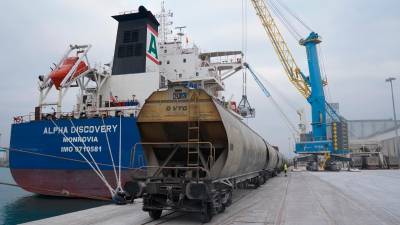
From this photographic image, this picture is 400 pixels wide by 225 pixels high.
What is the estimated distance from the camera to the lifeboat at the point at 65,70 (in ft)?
71.6

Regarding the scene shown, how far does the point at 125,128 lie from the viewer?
19031mm

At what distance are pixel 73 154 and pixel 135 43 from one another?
9.11 m

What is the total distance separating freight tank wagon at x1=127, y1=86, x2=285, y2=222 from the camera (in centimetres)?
905

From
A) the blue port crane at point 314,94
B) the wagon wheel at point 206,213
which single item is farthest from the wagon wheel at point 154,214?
the blue port crane at point 314,94

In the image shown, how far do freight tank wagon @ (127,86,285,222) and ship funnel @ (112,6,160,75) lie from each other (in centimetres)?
1377

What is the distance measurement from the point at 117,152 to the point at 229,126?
411 inches

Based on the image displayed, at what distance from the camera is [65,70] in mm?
22141

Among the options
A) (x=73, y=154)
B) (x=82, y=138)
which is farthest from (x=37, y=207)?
(x=82, y=138)

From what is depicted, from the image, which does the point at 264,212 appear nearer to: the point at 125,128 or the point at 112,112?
the point at 125,128

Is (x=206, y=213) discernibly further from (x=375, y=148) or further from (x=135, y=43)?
(x=375, y=148)

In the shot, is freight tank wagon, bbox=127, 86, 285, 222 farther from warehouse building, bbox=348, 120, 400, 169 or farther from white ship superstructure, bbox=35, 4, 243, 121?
warehouse building, bbox=348, 120, 400, 169

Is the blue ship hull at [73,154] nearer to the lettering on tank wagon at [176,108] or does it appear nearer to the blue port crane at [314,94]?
the lettering on tank wagon at [176,108]

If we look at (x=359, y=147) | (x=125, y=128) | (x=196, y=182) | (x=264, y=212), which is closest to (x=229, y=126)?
(x=196, y=182)

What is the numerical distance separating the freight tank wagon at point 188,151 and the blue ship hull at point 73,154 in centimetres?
792
